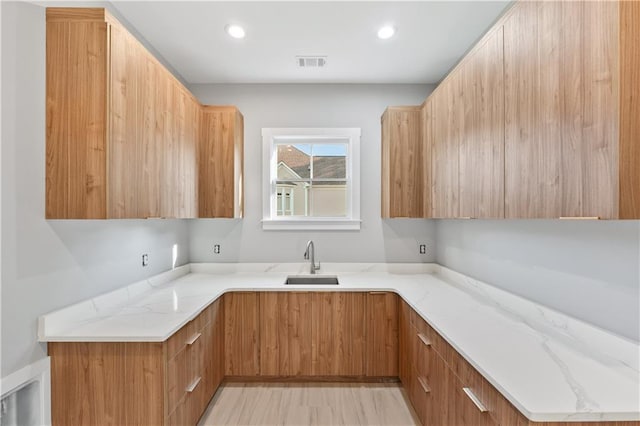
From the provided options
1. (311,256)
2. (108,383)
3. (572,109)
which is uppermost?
(572,109)

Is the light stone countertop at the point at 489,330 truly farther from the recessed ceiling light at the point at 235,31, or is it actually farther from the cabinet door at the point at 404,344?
the recessed ceiling light at the point at 235,31

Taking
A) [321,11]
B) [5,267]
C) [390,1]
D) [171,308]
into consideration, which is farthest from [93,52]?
[390,1]

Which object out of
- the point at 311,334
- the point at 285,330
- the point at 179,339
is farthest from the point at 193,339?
the point at 311,334

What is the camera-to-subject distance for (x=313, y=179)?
133 inches

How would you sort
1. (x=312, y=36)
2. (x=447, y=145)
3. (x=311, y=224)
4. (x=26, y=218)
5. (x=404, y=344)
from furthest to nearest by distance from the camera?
(x=311, y=224)
(x=404, y=344)
(x=312, y=36)
(x=447, y=145)
(x=26, y=218)

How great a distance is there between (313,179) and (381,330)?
5.29 ft

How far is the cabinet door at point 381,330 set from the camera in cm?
262

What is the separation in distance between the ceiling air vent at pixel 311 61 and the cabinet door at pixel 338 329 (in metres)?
1.95

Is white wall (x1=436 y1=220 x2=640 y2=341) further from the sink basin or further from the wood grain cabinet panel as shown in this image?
the sink basin

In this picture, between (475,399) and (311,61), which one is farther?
(311,61)

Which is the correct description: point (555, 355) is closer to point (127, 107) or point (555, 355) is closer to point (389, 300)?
point (389, 300)

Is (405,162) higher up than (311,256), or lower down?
higher up

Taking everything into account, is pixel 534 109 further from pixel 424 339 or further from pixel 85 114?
pixel 85 114

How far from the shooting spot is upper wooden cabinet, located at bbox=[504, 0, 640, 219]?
939 mm
